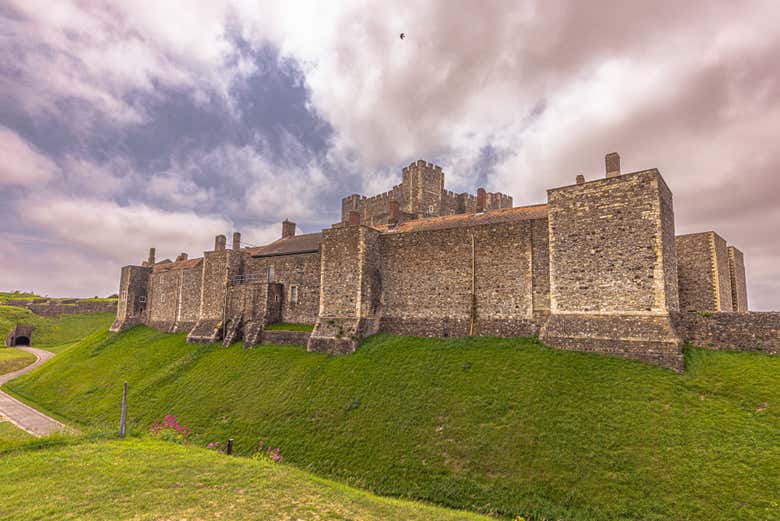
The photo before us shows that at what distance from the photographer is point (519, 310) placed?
21750mm

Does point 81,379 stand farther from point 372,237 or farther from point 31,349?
point 31,349

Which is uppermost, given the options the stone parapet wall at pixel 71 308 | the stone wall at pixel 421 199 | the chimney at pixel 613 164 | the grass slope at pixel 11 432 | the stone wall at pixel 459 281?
the stone wall at pixel 421 199

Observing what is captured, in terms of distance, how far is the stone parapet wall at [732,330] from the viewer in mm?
16266

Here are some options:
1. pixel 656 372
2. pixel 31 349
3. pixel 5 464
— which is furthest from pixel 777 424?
pixel 31 349

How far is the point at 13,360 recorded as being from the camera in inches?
1720

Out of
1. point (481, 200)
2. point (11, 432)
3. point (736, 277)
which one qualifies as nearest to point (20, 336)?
point (11, 432)

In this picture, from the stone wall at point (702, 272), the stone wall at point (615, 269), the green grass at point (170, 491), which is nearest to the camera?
the green grass at point (170, 491)

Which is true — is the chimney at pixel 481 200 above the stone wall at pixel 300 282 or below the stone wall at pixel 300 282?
above

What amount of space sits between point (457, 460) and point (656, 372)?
28.3 feet

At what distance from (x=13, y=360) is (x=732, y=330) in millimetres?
61109

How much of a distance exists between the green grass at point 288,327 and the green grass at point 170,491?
13939mm

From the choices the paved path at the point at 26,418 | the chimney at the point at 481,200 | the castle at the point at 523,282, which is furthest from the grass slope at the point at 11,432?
the chimney at the point at 481,200

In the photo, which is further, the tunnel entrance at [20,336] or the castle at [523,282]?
the tunnel entrance at [20,336]

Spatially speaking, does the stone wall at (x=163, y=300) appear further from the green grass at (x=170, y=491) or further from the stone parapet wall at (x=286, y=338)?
the green grass at (x=170, y=491)
